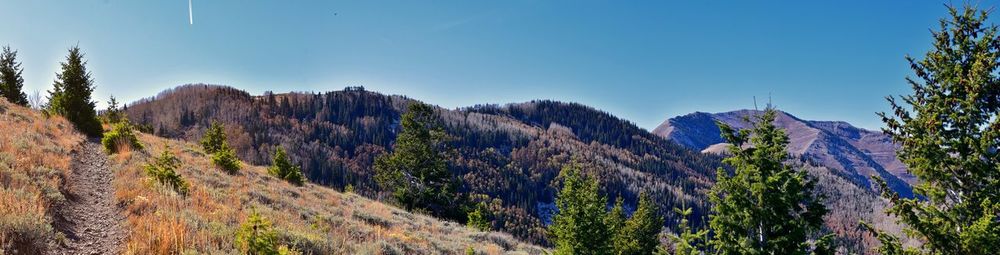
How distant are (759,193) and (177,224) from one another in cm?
1219

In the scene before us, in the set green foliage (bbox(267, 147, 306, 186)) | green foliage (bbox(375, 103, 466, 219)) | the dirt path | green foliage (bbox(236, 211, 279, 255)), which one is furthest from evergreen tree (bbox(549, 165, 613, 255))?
green foliage (bbox(236, 211, 279, 255))

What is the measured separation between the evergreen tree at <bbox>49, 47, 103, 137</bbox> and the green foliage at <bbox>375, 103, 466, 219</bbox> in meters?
17.1

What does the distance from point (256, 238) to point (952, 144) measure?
14064mm

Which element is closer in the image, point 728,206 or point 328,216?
point 728,206

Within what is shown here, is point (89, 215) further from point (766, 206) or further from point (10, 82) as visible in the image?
point (10, 82)

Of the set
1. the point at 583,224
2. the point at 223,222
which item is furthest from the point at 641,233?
the point at 223,222

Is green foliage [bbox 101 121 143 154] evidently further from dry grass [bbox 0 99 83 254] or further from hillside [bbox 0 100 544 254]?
dry grass [bbox 0 99 83 254]

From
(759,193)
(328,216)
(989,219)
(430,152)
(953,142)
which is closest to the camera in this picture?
(989,219)

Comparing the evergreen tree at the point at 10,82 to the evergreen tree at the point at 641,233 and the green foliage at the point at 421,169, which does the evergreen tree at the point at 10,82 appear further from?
the evergreen tree at the point at 641,233

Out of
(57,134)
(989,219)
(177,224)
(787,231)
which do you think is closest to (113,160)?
(57,134)

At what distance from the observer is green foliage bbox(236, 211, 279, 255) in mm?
7895

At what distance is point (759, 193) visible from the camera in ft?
39.2

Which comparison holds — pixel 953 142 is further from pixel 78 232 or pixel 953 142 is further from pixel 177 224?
pixel 78 232

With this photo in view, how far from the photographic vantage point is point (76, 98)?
80.2 ft
